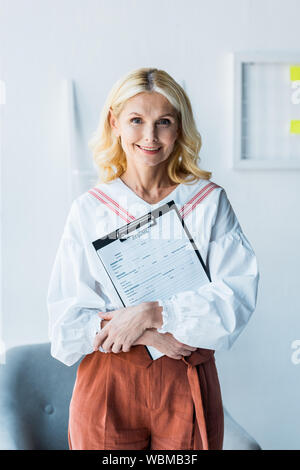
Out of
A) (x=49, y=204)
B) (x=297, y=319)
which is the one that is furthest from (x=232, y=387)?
(x=49, y=204)

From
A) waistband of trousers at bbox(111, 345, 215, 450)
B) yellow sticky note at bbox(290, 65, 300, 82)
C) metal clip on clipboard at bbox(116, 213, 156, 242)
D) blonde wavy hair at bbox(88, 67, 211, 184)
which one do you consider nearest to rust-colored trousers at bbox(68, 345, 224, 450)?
waistband of trousers at bbox(111, 345, 215, 450)

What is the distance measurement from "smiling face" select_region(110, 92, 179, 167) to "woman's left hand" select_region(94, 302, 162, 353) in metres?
0.24

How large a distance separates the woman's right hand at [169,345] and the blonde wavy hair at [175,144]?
260 mm

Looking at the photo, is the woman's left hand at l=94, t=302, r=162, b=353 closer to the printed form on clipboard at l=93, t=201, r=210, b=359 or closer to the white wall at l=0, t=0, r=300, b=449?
the printed form on clipboard at l=93, t=201, r=210, b=359

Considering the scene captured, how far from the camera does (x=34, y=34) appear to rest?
1.06 metres

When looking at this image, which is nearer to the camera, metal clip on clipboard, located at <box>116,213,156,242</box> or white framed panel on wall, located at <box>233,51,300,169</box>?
metal clip on clipboard, located at <box>116,213,156,242</box>

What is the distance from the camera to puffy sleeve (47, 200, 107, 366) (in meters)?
0.78

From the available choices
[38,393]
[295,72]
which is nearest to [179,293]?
[38,393]

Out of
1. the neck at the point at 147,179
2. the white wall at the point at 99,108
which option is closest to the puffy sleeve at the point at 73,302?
the neck at the point at 147,179

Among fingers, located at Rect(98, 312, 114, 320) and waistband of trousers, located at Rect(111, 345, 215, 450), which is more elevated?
fingers, located at Rect(98, 312, 114, 320)

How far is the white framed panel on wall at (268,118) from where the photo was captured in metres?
1.10

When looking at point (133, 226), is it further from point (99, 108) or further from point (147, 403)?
point (99, 108)

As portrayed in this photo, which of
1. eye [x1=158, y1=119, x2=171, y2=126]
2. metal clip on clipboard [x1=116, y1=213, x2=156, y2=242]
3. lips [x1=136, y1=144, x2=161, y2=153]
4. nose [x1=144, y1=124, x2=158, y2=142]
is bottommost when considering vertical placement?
metal clip on clipboard [x1=116, y1=213, x2=156, y2=242]

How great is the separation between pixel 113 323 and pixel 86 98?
22.0 inches
